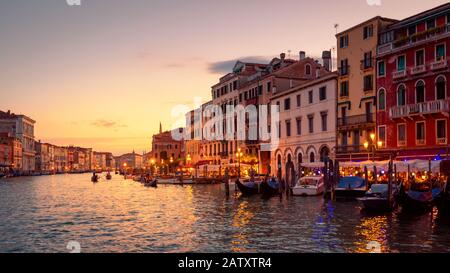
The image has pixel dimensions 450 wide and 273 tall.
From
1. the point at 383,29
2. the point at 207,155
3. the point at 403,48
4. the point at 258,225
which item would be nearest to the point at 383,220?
the point at 258,225

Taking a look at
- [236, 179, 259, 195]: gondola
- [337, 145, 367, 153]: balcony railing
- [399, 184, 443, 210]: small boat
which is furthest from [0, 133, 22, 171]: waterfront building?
[399, 184, 443, 210]: small boat

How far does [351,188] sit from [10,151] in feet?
369

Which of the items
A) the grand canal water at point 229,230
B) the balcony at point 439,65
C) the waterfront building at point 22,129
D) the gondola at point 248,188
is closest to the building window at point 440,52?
the balcony at point 439,65

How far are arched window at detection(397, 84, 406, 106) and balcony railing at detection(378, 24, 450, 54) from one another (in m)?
2.55

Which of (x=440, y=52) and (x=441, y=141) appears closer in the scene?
(x=441, y=141)

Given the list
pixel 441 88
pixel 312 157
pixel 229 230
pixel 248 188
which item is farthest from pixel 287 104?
pixel 229 230

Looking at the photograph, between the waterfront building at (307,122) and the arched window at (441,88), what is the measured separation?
8.79 m

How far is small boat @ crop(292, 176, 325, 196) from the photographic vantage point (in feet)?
103

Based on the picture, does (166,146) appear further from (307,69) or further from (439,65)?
(439,65)

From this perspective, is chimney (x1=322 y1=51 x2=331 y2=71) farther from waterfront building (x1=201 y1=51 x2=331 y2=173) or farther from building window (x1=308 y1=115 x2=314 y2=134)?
building window (x1=308 y1=115 x2=314 y2=134)

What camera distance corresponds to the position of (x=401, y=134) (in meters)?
31.3

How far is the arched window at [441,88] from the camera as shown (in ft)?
93.3
